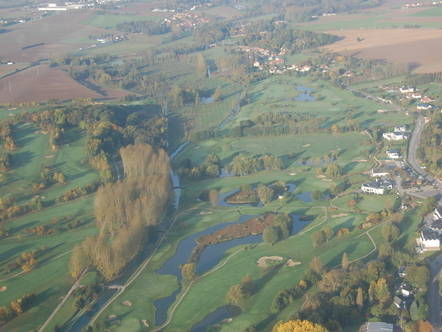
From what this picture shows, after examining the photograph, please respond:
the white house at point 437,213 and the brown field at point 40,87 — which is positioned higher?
the brown field at point 40,87

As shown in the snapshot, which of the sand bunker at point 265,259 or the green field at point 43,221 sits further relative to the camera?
the sand bunker at point 265,259

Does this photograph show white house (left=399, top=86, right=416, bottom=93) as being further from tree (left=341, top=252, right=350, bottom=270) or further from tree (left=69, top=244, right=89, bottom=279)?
tree (left=69, top=244, right=89, bottom=279)

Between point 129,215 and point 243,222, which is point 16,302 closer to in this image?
point 129,215

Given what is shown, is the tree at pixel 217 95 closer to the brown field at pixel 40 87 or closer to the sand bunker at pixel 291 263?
the brown field at pixel 40 87

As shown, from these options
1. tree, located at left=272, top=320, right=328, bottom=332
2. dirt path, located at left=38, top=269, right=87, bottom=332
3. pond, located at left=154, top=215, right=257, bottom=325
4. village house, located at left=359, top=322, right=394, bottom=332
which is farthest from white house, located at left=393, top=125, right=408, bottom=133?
tree, located at left=272, top=320, right=328, bottom=332

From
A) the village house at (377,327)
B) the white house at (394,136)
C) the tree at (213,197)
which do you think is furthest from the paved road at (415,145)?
the village house at (377,327)

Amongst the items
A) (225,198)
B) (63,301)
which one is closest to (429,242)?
(225,198)

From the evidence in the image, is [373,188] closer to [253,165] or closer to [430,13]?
[253,165]
